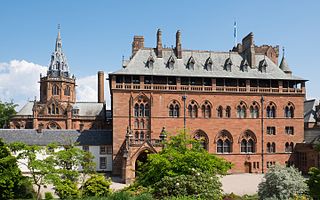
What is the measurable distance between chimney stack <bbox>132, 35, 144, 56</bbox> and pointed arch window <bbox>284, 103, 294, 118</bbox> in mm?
23168

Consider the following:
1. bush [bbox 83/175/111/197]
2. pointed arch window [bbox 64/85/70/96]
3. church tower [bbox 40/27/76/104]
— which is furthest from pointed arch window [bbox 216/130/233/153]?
pointed arch window [bbox 64/85/70/96]

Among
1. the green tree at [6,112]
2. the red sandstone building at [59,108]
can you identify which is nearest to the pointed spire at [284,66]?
the red sandstone building at [59,108]

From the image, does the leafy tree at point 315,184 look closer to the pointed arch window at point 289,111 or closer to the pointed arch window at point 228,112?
the pointed arch window at point 228,112

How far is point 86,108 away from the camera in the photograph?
75812 millimetres

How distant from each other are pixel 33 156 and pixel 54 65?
1903 inches

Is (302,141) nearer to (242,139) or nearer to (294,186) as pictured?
(242,139)

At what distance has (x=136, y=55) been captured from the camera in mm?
54594

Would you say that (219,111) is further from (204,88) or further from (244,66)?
(244,66)

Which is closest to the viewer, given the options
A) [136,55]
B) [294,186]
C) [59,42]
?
[294,186]

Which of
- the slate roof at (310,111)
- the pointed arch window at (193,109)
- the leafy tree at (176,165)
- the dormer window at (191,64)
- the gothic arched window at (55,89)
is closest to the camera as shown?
the leafy tree at (176,165)

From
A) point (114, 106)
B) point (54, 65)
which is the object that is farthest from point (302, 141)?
point (54, 65)

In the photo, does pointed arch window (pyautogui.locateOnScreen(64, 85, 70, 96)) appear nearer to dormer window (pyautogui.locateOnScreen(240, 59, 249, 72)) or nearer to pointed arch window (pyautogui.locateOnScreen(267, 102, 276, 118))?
dormer window (pyautogui.locateOnScreen(240, 59, 249, 72))

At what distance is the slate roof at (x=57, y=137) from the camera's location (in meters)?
55.1

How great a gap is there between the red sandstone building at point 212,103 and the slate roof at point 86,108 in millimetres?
21499
